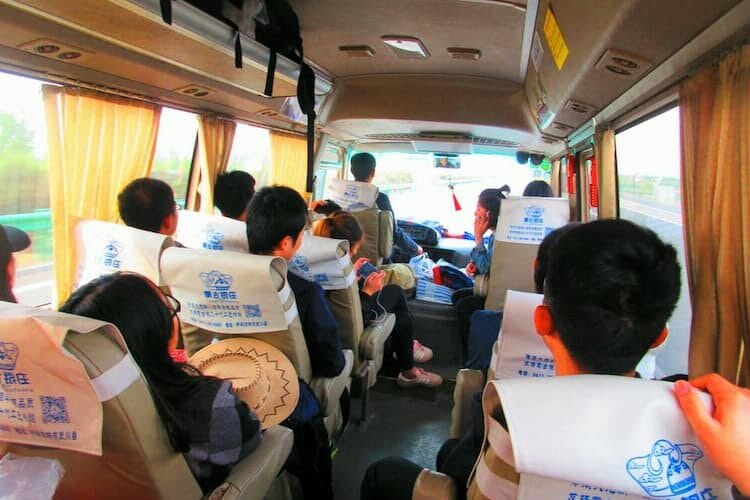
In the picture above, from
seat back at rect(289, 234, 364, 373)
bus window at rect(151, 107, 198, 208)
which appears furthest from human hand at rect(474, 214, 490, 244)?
bus window at rect(151, 107, 198, 208)

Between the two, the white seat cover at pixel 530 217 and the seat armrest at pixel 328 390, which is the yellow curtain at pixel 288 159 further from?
the seat armrest at pixel 328 390

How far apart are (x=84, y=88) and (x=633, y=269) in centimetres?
330

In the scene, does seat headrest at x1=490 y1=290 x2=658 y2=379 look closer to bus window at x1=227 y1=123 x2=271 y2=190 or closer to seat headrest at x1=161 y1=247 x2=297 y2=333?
seat headrest at x1=161 y1=247 x2=297 y2=333

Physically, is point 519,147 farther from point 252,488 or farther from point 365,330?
point 252,488

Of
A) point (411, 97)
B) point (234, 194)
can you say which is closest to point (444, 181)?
point (411, 97)

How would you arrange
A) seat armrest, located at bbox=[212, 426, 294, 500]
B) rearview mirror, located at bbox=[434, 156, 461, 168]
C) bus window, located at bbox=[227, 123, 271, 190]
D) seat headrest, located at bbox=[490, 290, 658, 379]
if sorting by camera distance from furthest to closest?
rearview mirror, located at bbox=[434, 156, 461, 168]
bus window, located at bbox=[227, 123, 271, 190]
seat headrest, located at bbox=[490, 290, 658, 379]
seat armrest, located at bbox=[212, 426, 294, 500]

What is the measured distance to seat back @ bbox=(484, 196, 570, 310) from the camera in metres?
3.08

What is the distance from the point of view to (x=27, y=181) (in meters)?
2.82

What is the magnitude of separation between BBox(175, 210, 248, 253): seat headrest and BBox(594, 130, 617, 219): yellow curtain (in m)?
2.59

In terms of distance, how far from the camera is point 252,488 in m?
1.42

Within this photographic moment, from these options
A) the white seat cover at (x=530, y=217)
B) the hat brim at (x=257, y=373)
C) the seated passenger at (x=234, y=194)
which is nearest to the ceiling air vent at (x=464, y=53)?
the white seat cover at (x=530, y=217)

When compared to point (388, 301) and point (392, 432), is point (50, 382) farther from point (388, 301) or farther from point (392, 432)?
point (388, 301)

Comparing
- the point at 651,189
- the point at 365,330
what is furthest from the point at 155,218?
the point at 651,189

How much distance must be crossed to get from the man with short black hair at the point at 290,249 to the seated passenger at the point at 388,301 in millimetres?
1101
